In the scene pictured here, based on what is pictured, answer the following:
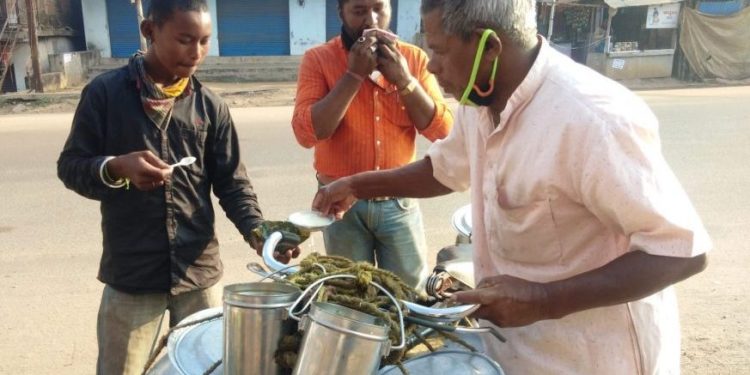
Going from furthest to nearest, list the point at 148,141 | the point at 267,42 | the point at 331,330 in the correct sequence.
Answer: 1. the point at 267,42
2. the point at 148,141
3. the point at 331,330

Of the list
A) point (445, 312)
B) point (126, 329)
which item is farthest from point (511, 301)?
point (126, 329)

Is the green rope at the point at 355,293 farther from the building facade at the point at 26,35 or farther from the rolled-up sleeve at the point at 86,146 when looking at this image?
the building facade at the point at 26,35

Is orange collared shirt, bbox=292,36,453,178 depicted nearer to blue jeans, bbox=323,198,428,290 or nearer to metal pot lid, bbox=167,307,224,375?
blue jeans, bbox=323,198,428,290

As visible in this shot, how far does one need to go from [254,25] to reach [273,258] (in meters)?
22.0

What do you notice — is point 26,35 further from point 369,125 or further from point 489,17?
point 489,17

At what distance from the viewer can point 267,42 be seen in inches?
899

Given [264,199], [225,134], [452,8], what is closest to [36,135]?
[264,199]

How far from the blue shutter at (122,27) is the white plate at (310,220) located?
70.7 ft

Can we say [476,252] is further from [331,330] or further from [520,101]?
[331,330]

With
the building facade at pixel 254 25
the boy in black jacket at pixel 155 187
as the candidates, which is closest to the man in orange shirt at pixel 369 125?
the boy in black jacket at pixel 155 187

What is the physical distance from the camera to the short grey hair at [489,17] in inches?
54.0

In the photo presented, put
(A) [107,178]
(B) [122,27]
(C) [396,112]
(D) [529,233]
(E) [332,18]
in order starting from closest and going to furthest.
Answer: (D) [529,233] < (A) [107,178] < (C) [396,112] < (B) [122,27] < (E) [332,18]

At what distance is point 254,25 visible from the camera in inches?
891

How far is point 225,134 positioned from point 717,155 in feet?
24.4
